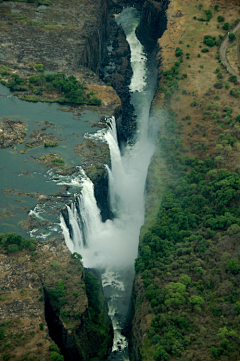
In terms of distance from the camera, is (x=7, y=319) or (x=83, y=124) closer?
(x=7, y=319)

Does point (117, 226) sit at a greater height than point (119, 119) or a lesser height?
lesser

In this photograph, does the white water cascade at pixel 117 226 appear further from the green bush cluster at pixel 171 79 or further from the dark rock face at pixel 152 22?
the dark rock face at pixel 152 22

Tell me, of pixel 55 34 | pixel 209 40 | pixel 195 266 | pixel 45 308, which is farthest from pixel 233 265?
pixel 55 34

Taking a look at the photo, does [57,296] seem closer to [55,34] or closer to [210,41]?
[55,34]

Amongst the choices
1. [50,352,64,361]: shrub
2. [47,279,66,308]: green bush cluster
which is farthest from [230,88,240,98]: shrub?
[50,352,64,361]: shrub

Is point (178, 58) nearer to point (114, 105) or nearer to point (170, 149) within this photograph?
point (114, 105)

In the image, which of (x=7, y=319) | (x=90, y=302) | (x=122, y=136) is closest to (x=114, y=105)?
(x=122, y=136)

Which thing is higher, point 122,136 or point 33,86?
point 33,86
